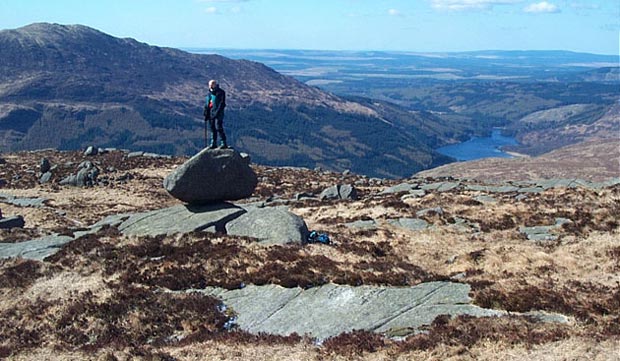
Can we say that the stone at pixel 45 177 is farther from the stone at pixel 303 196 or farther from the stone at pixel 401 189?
the stone at pixel 401 189

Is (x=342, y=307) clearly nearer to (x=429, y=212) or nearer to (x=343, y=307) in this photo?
(x=343, y=307)

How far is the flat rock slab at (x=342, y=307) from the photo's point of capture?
720 inches

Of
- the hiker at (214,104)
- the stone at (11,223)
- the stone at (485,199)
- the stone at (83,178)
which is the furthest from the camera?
the stone at (83,178)

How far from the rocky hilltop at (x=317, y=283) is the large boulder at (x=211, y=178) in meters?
0.19

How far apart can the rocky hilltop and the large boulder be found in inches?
7.4

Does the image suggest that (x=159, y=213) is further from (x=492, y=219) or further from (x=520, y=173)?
(x=520, y=173)

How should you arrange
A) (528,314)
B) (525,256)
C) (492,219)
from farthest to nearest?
(492,219)
(525,256)
(528,314)

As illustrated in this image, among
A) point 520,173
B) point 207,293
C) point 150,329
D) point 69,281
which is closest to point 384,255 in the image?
point 207,293

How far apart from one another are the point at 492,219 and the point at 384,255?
12165 millimetres

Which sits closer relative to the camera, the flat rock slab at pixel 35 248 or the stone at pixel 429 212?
the flat rock slab at pixel 35 248

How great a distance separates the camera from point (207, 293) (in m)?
22.5

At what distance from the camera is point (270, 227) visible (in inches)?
1183

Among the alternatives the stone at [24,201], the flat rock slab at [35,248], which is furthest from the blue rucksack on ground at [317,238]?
the stone at [24,201]

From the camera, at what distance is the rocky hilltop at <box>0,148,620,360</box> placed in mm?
16688
